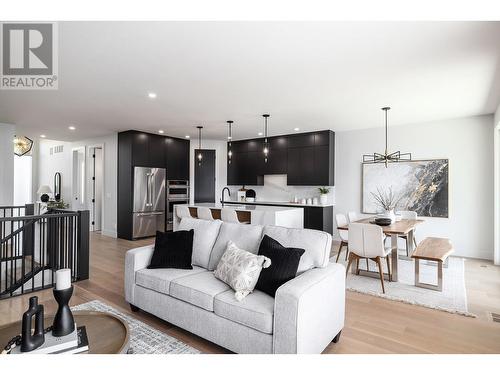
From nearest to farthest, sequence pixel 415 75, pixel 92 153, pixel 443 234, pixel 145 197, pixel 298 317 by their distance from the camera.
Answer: pixel 298 317 → pixel 415 75 → pixel 443 234 → pixel 145 197 → pixel 92 153

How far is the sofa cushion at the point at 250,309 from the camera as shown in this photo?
193 cm

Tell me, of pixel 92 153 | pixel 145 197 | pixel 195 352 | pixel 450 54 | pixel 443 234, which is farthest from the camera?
pixel 92 153

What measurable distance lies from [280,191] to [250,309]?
5811mm

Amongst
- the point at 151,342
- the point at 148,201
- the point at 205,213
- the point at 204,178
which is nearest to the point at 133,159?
the point at 148,201

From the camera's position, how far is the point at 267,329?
1.91 meters

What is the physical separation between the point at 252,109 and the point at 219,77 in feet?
4.87

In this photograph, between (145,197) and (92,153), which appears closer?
(145,197)

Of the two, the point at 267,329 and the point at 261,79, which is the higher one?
Result: the point at 261,79

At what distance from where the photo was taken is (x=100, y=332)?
1771 millimetres

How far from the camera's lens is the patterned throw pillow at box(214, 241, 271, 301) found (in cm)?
223

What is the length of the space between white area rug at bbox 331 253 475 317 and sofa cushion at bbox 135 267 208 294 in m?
2.19

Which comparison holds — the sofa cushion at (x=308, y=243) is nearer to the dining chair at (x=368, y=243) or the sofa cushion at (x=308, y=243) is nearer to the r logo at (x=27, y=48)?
the dining chair at (x=368, y=243)

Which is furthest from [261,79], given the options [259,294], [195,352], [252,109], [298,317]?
[195,352]

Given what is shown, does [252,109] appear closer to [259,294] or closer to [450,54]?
[450,54]
